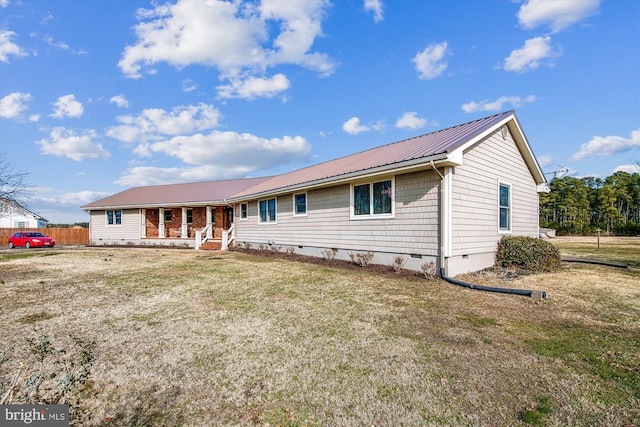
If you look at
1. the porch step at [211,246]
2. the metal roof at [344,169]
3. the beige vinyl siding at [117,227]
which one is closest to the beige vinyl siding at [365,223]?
the metal roof at [344,169]

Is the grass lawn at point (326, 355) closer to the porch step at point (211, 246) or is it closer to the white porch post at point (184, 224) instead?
the porch step at point (211, 246)

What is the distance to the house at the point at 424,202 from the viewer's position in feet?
26.6

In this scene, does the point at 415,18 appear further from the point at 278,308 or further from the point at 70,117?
the point at 70,117

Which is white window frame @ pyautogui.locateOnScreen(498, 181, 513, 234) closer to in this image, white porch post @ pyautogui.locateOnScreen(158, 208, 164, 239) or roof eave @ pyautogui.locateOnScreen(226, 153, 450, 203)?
roof eave @ pyautogui.locateOnScreen(226, 153, 450, 203)

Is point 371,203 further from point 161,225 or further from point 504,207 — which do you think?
point 161,225

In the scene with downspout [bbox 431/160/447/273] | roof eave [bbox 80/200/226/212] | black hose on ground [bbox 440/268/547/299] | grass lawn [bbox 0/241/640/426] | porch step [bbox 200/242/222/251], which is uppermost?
roof eave [bbox 80/200/226/212]

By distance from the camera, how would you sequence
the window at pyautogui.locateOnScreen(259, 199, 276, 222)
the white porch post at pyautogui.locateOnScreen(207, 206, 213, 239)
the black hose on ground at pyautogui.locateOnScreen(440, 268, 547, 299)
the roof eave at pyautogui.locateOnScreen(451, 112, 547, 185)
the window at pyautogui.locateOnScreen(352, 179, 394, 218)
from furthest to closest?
the white porch post at pyautogui.locateOnScreen(207, 206, 213, 239) → the window at pyautogui.locateOnScreen(259, 199, 276, 222) → the window at pyautogui.locateOnScreen(352, 179, 394, 218) → the roof eave at pyautogui.locateOnScreen(451, 112, 547, 185) → the black hose on ground at pyautogui.locateOnScreen(440, 268, 547, 299)

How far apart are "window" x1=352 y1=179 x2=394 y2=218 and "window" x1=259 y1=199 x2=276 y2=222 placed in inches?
233

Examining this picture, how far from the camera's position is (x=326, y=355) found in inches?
140

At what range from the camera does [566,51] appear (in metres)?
10.4

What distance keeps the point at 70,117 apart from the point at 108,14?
7.85 metres

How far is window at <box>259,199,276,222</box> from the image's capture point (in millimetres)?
15516

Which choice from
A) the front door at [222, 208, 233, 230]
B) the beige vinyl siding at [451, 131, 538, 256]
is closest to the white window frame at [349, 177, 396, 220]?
the beige vinyl siding at [451, 131, 538, 256]

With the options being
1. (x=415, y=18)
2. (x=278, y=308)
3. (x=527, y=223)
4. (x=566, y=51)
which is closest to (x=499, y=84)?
(x=566, y=51)
